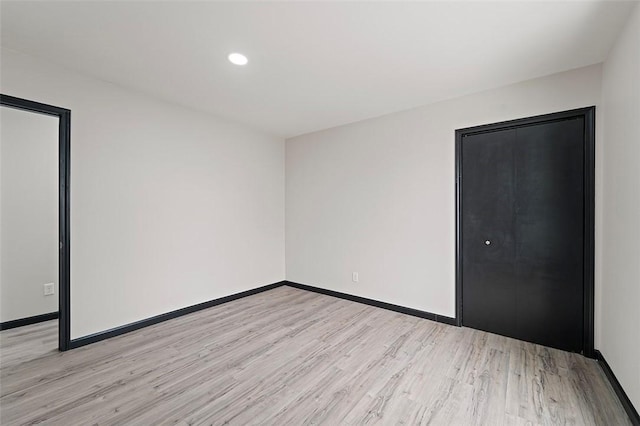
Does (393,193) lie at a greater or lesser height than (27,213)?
greater

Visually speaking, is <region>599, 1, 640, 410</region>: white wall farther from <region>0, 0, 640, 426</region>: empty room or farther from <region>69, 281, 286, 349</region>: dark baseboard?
<region>69, 281, 286, 349</region>: dark baseboard

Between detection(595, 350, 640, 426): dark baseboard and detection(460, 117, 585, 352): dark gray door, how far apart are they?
0.23 metres

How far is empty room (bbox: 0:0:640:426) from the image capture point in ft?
6.00

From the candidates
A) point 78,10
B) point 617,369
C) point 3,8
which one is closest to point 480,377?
point 617,369

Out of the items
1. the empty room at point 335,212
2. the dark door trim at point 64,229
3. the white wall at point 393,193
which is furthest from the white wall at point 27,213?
the white wall at point 393,193

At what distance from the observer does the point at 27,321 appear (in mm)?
3191

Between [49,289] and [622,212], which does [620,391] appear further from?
[49,289]

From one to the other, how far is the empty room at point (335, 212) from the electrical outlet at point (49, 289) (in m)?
0.02

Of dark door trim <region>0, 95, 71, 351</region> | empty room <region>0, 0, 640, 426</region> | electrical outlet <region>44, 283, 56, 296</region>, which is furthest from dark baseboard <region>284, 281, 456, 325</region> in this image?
electrical outlet <region>44, 283, 56, 296</region>

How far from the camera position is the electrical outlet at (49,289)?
3.36 m

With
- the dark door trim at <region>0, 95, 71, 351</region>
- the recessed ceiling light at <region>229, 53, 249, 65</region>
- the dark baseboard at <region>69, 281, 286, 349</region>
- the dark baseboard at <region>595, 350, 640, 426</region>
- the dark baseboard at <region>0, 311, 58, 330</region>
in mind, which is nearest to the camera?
the dark baseboard at <region>595, 350, 640, 426</region>

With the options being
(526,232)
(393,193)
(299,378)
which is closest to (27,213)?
(299,378)

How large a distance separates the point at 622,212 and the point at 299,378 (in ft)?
8.46

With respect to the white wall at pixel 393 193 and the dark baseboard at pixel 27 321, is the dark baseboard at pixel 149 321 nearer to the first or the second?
the white wall at pixel 393 193
